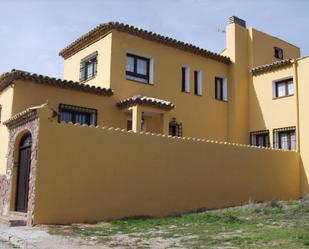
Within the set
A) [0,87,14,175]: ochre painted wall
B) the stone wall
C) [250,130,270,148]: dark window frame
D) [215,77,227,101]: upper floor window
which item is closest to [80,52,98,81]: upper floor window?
[0,87,14,175]: ochre painted wall

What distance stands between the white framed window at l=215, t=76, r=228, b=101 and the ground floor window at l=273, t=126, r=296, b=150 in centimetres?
300

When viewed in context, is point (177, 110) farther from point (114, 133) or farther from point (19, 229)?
point (19, 229)

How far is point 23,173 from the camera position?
1250cm

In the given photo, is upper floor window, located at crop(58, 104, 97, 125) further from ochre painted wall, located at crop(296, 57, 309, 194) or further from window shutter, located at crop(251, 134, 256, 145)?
ochre painted wall, located at crop(296, 57, 309, 194)

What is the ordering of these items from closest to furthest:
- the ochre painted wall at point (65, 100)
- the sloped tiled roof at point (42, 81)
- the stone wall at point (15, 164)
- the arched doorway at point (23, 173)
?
the stone wall at point (15, 164) → the arched doorway at point (23, 173) → the sloped tiled roof at point (42, 81) → the ochre painted wall at point (65, 100)

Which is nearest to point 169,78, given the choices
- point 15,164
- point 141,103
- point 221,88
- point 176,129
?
point 176,129

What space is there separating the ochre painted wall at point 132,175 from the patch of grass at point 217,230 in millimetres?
698

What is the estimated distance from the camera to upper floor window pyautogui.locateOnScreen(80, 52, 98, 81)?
1892 centimetres

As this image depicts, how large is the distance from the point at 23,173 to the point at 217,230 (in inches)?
240

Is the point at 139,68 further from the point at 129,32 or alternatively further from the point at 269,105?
the point at 269,105

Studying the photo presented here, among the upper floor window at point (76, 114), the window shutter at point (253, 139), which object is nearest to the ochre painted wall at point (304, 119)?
the window shutter at point (253, 139)

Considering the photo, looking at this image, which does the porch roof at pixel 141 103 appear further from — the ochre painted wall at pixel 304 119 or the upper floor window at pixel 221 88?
the ochre painted wall at pixel 304 119

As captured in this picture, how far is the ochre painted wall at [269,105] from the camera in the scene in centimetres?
1962

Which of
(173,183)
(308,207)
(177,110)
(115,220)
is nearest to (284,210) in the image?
(308,207)
